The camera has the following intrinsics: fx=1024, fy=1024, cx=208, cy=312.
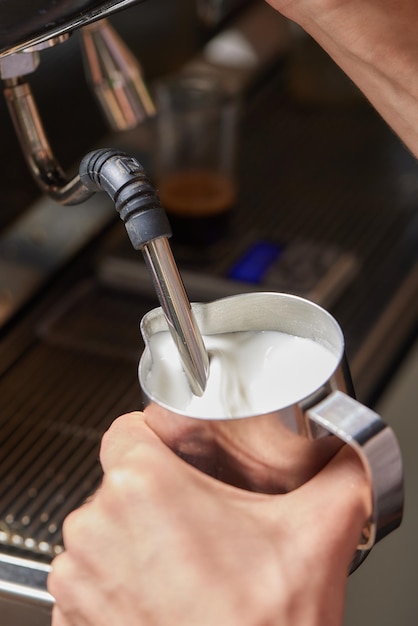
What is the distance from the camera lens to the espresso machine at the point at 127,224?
0.60 meters

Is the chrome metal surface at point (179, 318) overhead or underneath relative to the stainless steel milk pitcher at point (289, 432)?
overhead

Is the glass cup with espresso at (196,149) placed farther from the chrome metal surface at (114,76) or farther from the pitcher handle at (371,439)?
the pitcher handle at (371,439)

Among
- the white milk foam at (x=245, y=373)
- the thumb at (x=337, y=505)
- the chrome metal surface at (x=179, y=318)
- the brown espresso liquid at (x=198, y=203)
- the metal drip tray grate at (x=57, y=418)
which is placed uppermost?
the chrome metal surface at (x=179, y=318)

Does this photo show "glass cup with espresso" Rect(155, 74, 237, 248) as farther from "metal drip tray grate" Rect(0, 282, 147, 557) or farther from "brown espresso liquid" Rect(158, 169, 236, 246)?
"metal drip tray grate" Rect(0, 282, 147, 557)

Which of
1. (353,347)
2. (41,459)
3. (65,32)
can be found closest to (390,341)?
(353,347)

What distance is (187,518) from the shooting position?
0.41m

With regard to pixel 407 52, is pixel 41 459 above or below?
below

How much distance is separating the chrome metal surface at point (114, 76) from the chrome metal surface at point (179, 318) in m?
0.26

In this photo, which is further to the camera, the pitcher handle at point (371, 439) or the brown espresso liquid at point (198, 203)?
the brown espresso liquid at point (198, 203)

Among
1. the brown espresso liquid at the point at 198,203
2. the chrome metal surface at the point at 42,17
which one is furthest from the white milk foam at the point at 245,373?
the brown espresso liquid at the point at 198,203

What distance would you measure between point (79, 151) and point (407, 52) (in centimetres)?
44

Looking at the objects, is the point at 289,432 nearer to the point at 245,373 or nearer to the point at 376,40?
the point at 245,373

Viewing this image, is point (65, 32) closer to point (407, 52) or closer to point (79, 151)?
point (407, 52)

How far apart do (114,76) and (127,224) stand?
0.27 m
